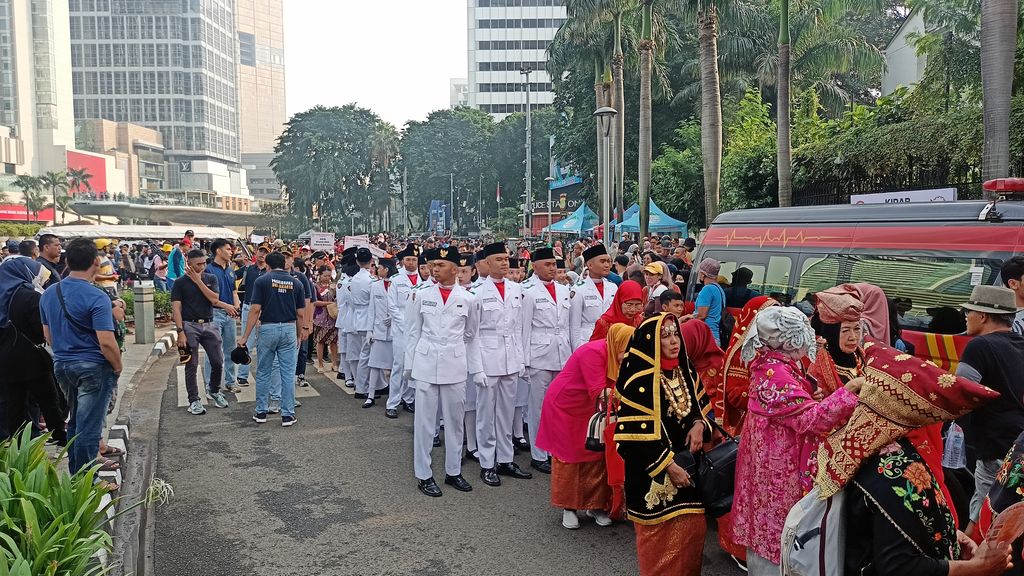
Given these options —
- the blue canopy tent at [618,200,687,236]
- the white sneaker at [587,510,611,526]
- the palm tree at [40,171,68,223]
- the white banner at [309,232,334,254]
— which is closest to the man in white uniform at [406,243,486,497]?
the white sneaker at [587,510,611,526]

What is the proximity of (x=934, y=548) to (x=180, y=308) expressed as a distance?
8.50 meters

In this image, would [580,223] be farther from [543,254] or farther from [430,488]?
[430,488]

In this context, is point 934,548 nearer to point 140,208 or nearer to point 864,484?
point 864,484

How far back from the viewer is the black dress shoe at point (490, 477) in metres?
6.77

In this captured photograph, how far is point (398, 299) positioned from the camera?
32.0ft

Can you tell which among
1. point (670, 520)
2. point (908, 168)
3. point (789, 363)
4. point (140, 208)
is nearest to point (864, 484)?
point (789, 363)

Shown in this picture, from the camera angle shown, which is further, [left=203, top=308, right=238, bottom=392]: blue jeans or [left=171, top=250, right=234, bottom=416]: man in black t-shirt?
[left=203, top=308, right=238, bottom=392]: blue jeans

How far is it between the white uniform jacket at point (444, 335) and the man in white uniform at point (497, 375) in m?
0.20

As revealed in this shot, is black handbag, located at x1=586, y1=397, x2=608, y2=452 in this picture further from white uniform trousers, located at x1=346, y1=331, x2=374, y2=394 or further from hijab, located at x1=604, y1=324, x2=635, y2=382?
white uniform trousers, located at x1=346, y1=331, x2=374, y2=394

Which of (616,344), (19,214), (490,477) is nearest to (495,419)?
(490,477)

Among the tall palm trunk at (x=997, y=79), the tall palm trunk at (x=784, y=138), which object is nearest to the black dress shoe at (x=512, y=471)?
the tall palm trunk at (x=997, y=79)

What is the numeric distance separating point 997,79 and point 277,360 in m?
9.97

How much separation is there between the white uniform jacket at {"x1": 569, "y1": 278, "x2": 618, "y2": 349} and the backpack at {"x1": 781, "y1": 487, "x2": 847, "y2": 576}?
16.6 feet

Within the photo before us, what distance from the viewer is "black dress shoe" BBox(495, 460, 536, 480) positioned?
6.98 meters
